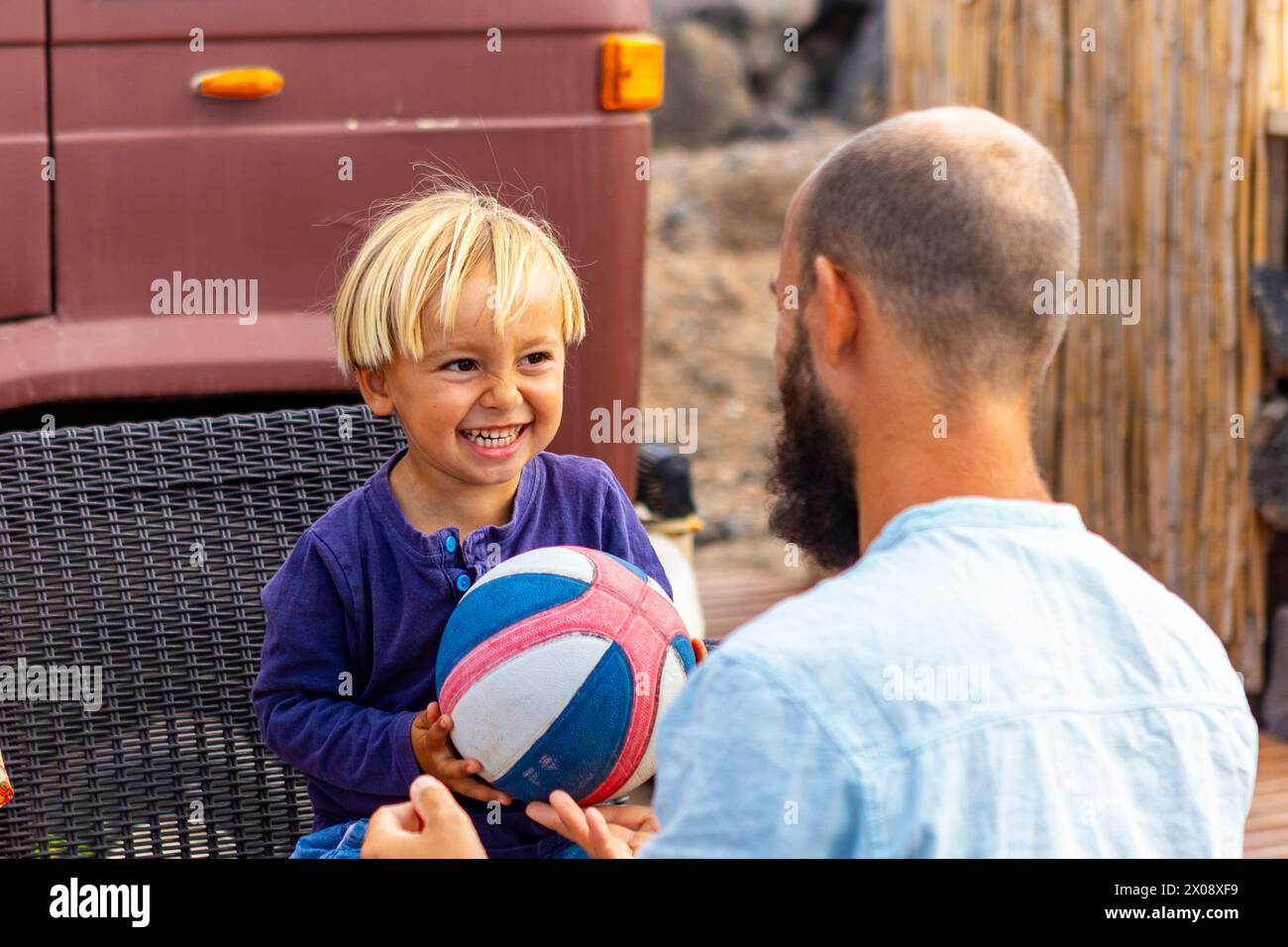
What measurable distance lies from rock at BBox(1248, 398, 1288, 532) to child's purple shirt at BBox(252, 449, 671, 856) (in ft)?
10.4

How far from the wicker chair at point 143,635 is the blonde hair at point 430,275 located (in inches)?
25.4

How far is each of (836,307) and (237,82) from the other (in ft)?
7.68

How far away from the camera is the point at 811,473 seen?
6.02 feet

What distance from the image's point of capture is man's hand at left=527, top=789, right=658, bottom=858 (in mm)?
1971

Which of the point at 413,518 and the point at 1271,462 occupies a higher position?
the point at 413,518

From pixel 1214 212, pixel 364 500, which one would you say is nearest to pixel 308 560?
pixel 364 500

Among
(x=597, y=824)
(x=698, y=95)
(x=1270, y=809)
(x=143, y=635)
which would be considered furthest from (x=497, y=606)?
(x=698, y=95)

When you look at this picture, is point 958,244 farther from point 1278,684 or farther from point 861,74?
point 861,74

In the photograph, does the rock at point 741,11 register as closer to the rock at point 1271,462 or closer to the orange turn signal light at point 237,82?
the rock at point 1271,462

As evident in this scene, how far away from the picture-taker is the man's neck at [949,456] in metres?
1.63

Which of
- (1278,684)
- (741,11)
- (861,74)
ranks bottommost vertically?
(1278,684)

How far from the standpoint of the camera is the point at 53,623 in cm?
274

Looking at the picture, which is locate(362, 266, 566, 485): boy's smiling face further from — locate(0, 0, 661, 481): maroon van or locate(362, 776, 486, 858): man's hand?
locate(0, 0, 661, 481): maroon van
